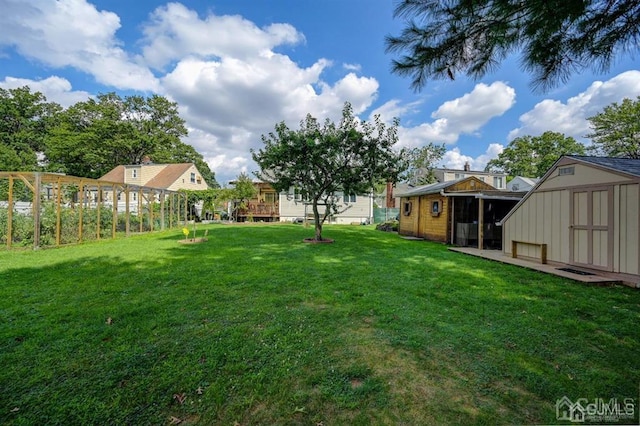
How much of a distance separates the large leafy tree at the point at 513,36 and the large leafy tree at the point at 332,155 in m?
6.19

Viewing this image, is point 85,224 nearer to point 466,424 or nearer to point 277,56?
point 277,56

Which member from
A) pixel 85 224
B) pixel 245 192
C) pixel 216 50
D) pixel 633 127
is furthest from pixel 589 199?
pixel 633 127

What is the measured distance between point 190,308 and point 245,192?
18151 millimetres

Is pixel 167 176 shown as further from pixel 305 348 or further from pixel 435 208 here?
pixel 305 348

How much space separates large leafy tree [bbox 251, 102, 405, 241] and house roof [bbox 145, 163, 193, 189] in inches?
706

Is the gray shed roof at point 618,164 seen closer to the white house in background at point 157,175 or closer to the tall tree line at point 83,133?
the white house in background at point 157,175

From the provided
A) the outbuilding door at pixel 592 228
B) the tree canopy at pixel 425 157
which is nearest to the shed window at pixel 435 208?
the outbuilding door at pixel 592 228

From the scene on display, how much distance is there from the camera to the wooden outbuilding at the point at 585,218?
17.0 ft

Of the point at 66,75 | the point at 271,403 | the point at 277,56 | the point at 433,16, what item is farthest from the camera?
the point at 66,75

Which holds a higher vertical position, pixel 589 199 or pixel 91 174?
pixel 91 174

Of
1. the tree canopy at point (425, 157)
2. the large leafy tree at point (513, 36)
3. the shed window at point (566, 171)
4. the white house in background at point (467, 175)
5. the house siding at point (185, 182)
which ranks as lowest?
the shed window at point (566, 171)

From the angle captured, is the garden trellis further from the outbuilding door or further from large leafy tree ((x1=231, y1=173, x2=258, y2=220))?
the outbuilding door

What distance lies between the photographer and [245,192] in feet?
69.1

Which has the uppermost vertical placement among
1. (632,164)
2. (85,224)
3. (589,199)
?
(632,164)
